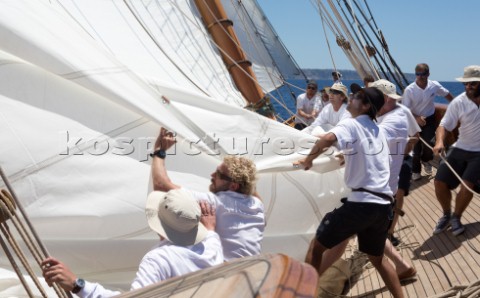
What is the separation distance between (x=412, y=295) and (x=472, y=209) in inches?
58.6

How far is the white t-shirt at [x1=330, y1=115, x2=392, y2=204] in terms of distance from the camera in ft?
9.62

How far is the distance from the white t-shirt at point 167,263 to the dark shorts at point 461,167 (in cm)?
257

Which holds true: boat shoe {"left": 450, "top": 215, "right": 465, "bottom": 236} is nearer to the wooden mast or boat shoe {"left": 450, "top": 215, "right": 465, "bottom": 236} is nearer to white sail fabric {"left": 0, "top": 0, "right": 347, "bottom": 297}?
white sail fabric {"left": 0, "top": 0, "right": 347, "bottom": 297}

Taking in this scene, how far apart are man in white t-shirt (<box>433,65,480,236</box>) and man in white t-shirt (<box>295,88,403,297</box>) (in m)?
1.25

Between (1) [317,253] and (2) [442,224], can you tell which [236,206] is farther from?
(2) [442,224]

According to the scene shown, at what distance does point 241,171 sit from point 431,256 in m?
2.01

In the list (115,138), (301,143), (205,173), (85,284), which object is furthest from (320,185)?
(85,284)

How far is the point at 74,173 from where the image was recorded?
9.70 ft

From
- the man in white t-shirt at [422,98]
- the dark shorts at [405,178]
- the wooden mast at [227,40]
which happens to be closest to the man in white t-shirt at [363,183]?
the dark shorts at [405,178]

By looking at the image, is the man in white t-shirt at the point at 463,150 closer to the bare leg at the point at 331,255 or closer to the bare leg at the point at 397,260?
the bare leg at the point at 397,260

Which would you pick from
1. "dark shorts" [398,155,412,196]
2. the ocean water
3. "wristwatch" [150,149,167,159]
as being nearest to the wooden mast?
the ocean water

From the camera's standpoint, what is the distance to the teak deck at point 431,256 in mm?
3527

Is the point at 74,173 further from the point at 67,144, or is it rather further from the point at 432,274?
the point at 432,274

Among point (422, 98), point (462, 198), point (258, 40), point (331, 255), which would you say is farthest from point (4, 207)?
point (258, 40)
